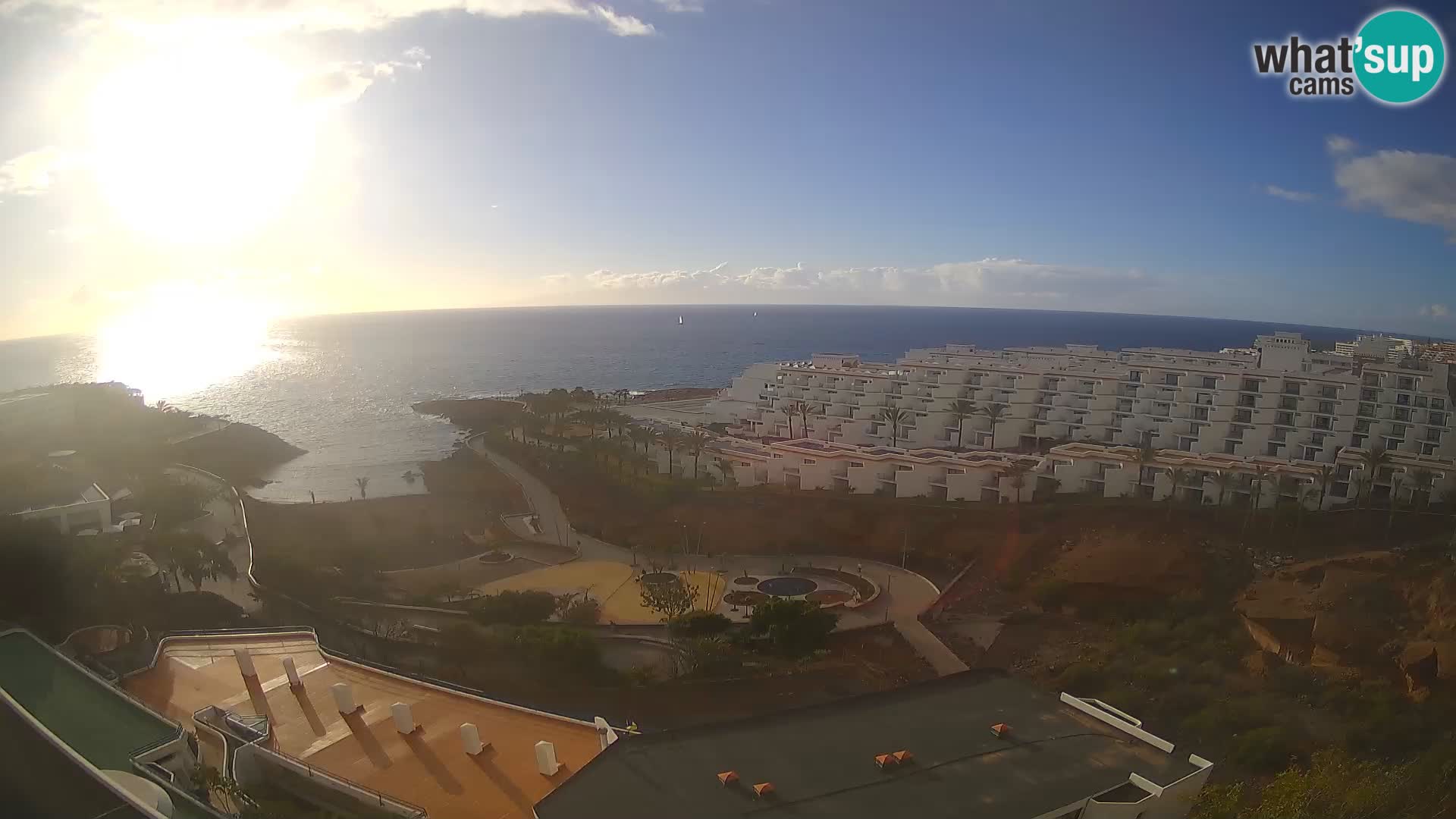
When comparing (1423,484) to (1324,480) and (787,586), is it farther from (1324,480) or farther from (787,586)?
(787,586)

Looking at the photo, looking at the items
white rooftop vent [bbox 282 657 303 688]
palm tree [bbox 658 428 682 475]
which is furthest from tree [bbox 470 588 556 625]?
palm tree [bbox 658 428 682 475]

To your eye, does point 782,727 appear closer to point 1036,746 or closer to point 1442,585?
point 1036,746

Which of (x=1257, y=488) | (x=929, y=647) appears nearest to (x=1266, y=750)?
(x=929, y=647)

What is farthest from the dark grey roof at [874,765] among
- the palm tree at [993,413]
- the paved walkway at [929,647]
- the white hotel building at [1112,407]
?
the palm tree at [993,413]

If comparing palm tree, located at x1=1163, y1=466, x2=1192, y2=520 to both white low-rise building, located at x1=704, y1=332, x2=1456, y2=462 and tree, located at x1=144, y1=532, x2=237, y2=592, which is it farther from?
tree, located at x1=144, y1=532, x2=237, y2=592

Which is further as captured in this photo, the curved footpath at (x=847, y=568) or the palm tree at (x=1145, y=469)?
the palm tree at (x=1145, y=469)

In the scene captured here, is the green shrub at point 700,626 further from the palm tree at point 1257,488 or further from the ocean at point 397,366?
the ocean at point 397,366
